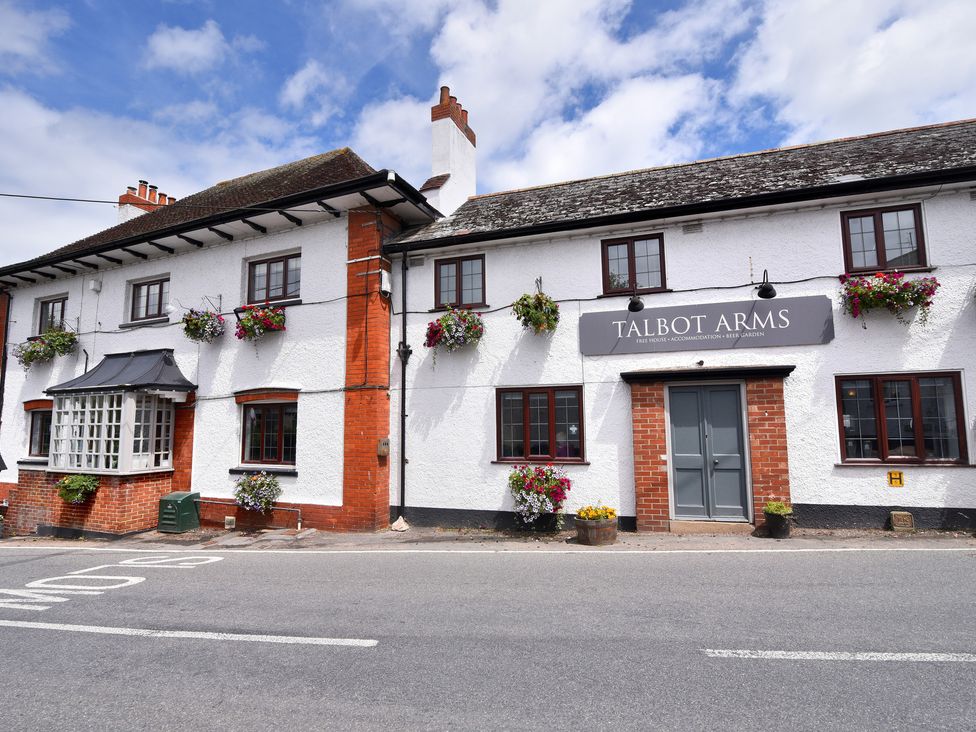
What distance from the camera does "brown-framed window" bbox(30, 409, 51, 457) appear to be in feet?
50.9

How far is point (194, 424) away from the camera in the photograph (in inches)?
500

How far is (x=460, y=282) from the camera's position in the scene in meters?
11.3

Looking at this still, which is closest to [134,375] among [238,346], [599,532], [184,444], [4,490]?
A: [184,444]

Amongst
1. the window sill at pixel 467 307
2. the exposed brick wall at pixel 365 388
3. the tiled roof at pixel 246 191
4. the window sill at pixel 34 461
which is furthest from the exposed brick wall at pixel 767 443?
the window sill at pixel 34 461

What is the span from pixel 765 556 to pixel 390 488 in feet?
22.4

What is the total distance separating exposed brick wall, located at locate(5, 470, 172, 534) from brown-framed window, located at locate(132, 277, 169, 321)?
4228 mm

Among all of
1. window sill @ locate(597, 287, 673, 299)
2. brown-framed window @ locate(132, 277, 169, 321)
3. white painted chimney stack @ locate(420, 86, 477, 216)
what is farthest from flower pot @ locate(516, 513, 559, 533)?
brown-framed window @ locate(132, 277, 169, 321)

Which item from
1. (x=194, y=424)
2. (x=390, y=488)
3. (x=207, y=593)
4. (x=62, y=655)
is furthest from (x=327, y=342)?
(x=62, y=655)

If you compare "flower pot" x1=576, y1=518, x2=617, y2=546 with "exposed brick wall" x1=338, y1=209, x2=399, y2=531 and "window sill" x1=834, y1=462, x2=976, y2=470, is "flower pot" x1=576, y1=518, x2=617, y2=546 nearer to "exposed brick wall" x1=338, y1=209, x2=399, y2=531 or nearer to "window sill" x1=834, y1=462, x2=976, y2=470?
"window sill" x1=834, y1=462, x2=976, y2=470

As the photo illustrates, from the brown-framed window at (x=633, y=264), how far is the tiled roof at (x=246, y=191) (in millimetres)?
6270

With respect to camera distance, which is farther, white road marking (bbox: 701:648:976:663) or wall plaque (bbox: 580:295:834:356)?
wall plaque (bbox: 580:295:834:356)

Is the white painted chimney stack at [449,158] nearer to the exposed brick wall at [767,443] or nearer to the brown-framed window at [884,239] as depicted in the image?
the exposed brick wall at [767,443]

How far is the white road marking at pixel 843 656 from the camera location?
4094mm

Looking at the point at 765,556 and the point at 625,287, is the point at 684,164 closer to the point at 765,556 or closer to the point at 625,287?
the point at 625,287
